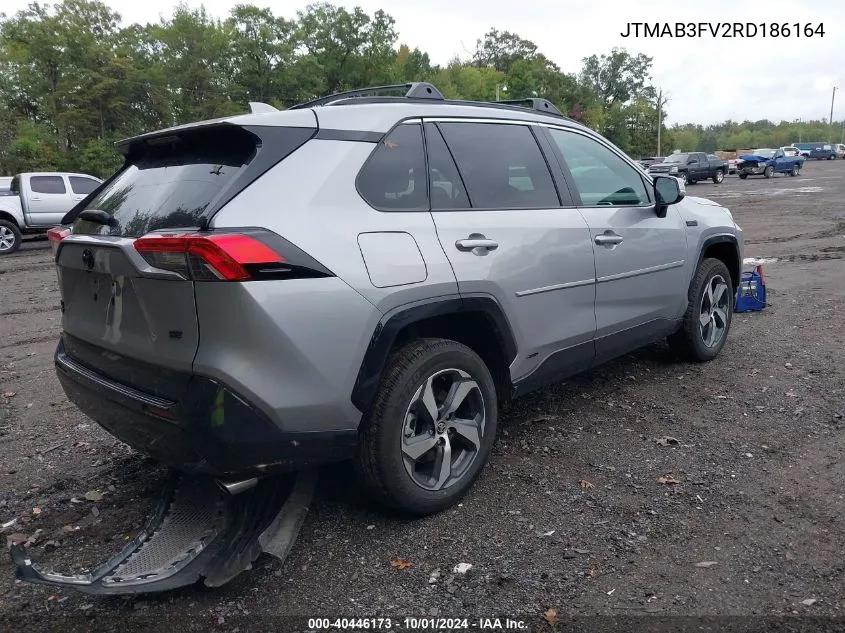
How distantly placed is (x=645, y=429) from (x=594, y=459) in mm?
568

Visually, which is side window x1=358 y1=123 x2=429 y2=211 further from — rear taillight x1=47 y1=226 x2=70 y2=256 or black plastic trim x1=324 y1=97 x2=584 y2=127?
rear taillight x1=47 y1=226 x2=70 y2=256

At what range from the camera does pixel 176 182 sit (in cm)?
269

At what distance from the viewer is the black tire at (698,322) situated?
4.80 metres

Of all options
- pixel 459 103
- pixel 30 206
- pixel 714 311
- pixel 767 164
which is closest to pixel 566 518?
pixel 459 103

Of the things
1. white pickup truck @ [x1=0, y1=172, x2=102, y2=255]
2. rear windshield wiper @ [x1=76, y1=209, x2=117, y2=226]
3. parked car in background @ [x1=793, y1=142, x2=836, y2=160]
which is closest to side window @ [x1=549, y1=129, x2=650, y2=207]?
rear windshield wiper @ [x1=76, y1=209, x2=117, y2=226]

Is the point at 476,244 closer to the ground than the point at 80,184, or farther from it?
closer to the ground

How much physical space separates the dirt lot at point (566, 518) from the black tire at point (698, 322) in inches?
5.3

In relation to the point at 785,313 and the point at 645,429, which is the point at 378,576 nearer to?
the point at 645,429

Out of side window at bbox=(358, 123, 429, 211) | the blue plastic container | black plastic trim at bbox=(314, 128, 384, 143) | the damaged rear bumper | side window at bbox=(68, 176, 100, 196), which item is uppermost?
side window at bbox=(68, 176, 100, 196)

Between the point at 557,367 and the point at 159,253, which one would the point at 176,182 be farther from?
the point at 557,367

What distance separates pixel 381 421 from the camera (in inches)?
107

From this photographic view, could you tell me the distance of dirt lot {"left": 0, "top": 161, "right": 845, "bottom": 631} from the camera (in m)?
2.43

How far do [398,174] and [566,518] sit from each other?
1.73 m

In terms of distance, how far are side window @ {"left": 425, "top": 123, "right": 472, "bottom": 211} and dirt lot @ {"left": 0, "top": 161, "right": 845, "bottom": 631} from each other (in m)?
1.42
